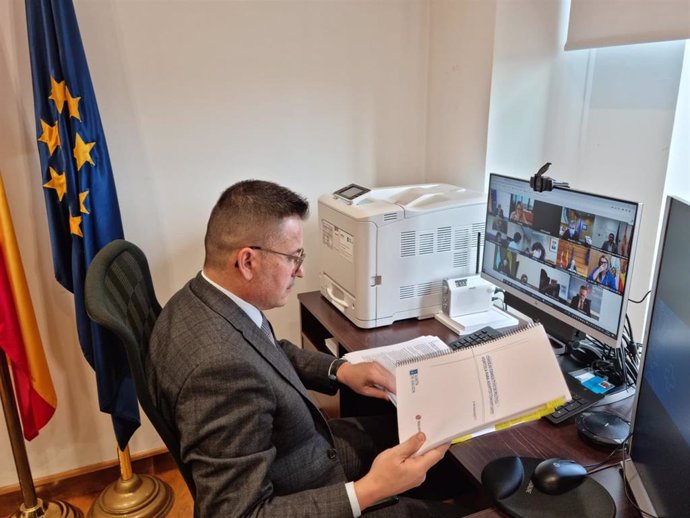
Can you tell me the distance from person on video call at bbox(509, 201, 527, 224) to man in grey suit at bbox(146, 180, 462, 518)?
0.60 meters

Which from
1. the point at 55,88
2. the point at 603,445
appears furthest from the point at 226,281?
the point at 55,88

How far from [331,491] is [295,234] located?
539 mm

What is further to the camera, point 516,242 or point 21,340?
point 21,340

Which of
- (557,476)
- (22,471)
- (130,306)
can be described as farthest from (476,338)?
(22,471)

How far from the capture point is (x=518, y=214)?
1535 mm

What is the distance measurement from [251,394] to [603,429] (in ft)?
2.50

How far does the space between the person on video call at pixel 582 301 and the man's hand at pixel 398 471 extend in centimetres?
56

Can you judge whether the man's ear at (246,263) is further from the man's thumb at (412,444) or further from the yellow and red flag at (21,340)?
the yellow and red flag at (21,340)

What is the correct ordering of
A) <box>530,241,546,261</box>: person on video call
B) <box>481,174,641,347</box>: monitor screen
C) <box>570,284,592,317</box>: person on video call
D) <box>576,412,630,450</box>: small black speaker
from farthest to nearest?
<box>530,241,546,261</box>: person on video call
<box>570,284,592,317</box>: person on video call
<box>481,174,641,347</box>: monitor screen
<box>576,412,630,450</box>: small black speaker

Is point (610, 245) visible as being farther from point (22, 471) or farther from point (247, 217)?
point (22, 471)

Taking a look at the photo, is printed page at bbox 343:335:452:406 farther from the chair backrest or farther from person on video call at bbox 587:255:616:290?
the chair backrest

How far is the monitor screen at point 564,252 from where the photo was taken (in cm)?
122

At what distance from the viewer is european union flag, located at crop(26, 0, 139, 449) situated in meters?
1.63

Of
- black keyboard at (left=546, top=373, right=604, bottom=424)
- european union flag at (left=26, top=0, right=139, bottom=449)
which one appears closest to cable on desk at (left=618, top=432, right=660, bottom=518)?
black keyboard at (left=546, top=373, right=604, bottom=424)
